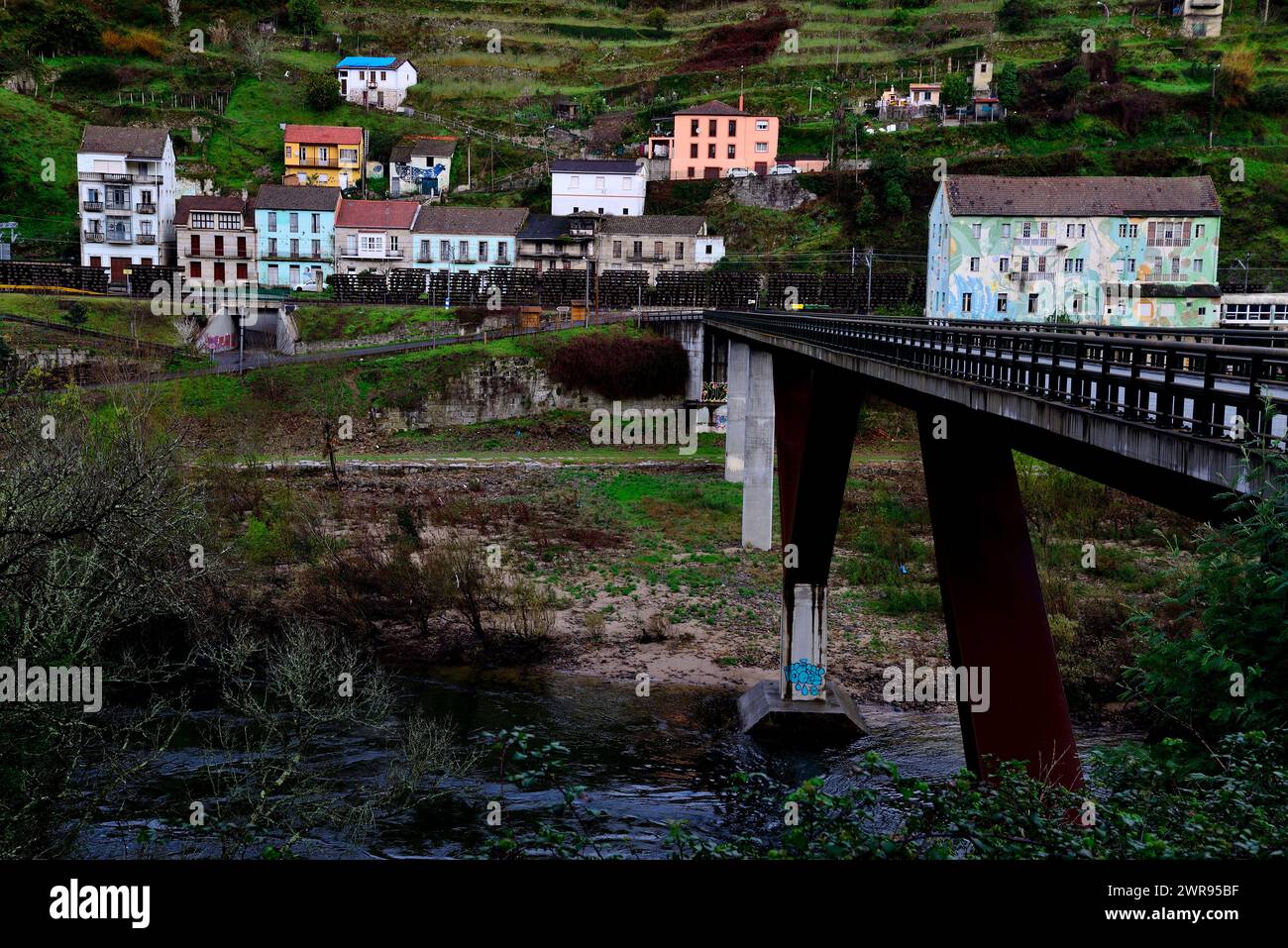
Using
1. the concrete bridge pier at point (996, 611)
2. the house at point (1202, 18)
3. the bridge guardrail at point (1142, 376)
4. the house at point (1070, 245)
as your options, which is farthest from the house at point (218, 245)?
the house at point (1202, 18)

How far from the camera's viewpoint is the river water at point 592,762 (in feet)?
74.2

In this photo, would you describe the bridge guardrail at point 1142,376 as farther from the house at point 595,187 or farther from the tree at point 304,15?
Result: the tree at point 304,15

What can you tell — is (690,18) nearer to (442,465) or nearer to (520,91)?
(520,91)

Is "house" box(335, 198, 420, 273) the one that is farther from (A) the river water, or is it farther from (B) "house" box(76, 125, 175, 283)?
(A) the river water

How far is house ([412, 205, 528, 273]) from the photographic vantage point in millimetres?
92812

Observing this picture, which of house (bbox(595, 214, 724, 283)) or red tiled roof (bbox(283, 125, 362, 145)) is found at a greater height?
red tiled roof (bbox(283, 125, 362, 145))

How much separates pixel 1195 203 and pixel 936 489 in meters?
71.3

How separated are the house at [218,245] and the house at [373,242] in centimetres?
693

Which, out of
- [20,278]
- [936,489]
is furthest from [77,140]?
[936,489]

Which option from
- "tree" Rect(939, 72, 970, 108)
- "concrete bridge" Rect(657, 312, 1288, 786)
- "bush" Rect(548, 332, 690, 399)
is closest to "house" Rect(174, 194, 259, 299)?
"bush" Rect(548, 332, 690, 399)

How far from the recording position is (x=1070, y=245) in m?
77.0

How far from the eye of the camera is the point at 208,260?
306 ft

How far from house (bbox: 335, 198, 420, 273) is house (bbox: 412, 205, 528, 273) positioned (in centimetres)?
99

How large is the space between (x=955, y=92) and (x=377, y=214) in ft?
201
